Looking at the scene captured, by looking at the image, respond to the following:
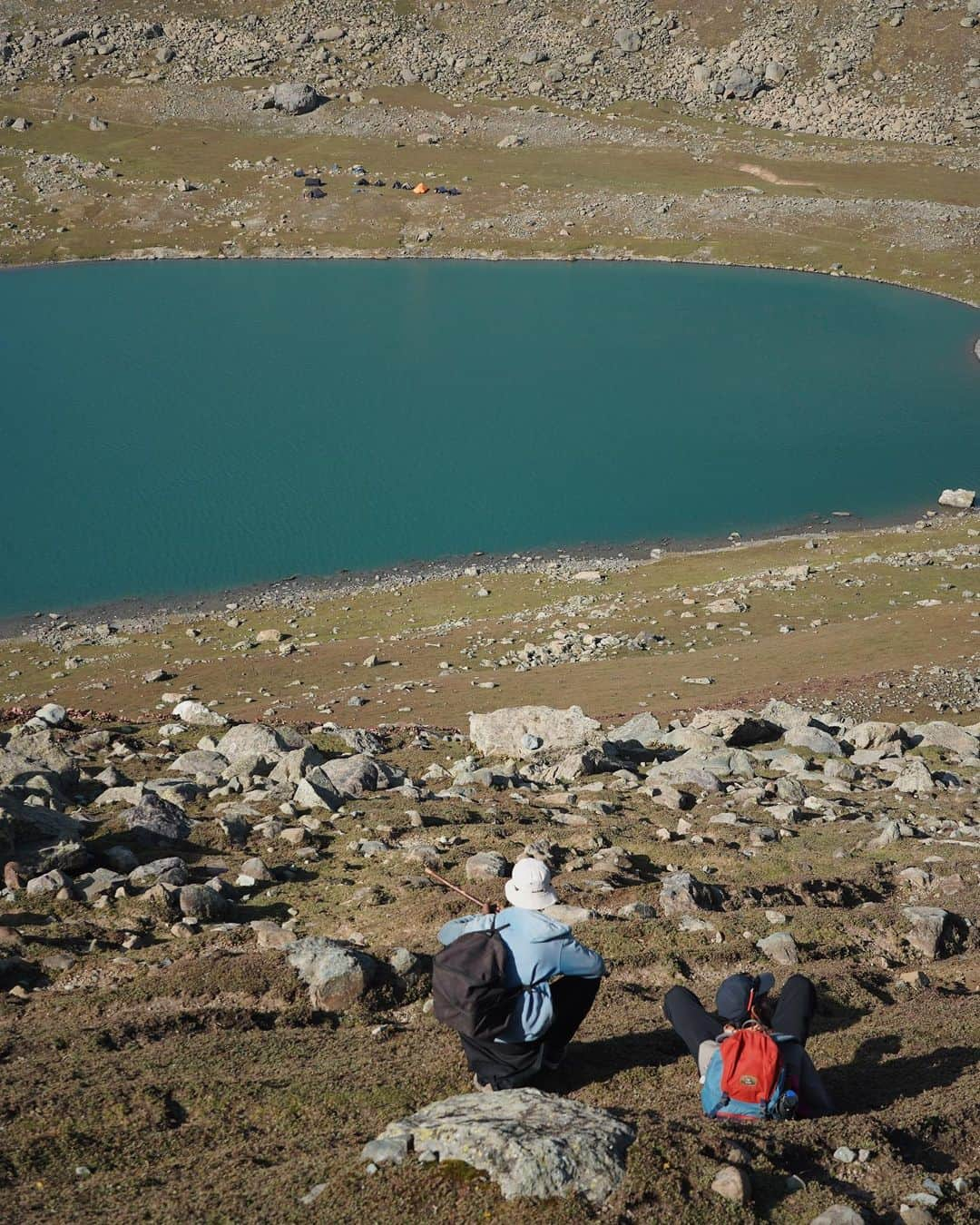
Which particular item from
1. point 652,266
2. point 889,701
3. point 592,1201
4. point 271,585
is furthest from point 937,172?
point 592,1201

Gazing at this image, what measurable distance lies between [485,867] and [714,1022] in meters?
5.92

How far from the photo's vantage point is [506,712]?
96.1ft

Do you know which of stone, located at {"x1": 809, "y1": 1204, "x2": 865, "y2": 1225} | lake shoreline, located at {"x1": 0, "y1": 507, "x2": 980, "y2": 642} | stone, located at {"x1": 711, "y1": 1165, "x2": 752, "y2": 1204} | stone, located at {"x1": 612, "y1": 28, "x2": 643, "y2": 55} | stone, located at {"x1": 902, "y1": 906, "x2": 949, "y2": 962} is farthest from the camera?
stone, located at {"x1": 612, "y1": 28, "x2": 643, "y2": 55}

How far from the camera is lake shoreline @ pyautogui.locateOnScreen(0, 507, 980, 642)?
56781mm

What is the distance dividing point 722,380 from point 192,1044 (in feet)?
293

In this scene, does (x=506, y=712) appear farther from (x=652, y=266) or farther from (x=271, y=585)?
(x=652, y=266)

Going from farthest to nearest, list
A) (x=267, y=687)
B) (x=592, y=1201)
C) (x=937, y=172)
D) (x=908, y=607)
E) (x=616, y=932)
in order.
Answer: (x=937, y=172)
(x=908, y=607)
(x=267, y=687)
(x=616, y=932)
(x=592, y=1201)

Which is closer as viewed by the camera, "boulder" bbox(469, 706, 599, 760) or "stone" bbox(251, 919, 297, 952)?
"stone" bbox(251, 919, 297, 952)

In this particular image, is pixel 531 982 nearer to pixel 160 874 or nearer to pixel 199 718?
pixel 160 874

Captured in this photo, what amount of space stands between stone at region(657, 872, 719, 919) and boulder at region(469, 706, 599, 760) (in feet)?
33.6

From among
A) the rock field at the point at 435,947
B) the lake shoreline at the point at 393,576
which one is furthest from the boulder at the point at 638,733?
the lake shoreline at the point at 393,576

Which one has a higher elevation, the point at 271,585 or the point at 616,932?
the point at 616,932

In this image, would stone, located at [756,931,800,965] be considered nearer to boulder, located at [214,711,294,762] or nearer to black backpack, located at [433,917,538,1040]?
black backpack, located at [433,917,538,1040]

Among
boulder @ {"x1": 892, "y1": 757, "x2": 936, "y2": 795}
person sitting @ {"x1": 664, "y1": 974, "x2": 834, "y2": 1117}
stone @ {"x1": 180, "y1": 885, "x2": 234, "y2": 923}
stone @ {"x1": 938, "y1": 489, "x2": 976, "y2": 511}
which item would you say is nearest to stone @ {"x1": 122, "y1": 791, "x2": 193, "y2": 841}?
stone @ {"x1": 180, "y1": 885, "x2": 234, "y2": 923}
